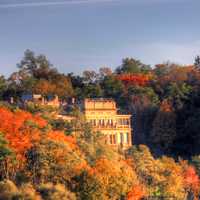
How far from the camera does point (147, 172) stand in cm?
5603

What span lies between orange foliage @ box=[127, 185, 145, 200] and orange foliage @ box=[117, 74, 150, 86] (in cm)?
2867

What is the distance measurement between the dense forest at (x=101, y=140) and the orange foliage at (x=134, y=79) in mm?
76

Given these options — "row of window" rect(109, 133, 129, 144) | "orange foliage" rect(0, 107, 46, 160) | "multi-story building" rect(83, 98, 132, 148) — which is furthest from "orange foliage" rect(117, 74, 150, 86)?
"orange foliage" rect(0, 107, 46, 160)

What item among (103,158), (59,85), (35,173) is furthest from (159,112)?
(35,173)

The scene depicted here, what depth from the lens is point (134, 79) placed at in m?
81.2

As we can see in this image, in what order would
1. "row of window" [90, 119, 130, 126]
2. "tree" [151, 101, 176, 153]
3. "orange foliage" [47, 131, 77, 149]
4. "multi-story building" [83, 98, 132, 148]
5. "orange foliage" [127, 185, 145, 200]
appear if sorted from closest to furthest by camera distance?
"orange foliage" [127, 185, 145, 200]
"orange foliage" [47, 131, 77, 149]
"multi-story building" [83, 98, 132, 148]
"tree" [151, 101, 176, 153]
"row of window" [90, 119, 130, 126]

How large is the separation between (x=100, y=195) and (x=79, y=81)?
106 feet

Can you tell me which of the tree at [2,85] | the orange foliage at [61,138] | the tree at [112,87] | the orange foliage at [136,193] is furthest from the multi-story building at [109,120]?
the orange foliage at [136,193]

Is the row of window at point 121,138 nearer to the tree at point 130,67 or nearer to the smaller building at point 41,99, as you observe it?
the smaller building at point 41,99

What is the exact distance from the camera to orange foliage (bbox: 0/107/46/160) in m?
51.2

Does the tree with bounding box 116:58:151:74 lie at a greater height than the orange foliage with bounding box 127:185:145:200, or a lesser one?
greater

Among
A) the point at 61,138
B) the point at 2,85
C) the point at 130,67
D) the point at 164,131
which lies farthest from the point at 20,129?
the point at 130,67

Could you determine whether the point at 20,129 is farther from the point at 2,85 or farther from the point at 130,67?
the point at 130,67

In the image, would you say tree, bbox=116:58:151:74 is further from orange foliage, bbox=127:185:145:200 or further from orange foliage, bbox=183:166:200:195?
orange foliage, bbox=127:185:145:200
